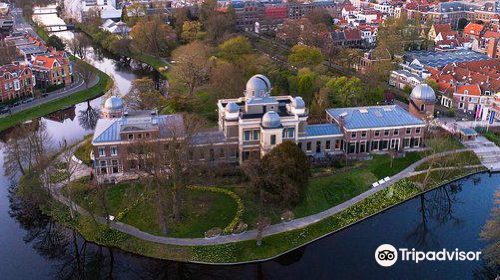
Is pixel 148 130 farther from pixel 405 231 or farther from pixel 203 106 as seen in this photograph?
pixel 405 231

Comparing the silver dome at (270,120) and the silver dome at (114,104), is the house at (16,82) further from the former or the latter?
the silver dome at (270,120)

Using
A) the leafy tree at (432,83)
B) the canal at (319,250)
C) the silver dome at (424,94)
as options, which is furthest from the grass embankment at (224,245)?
the leafy tree at (432,83)

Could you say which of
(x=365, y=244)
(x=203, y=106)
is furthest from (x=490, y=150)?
(x=203, y=106)

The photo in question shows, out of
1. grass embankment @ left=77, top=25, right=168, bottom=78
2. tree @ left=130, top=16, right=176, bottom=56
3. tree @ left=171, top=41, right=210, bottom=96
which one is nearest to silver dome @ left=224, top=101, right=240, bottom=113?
tree @ left=171, top=41, right=210, bottom=96

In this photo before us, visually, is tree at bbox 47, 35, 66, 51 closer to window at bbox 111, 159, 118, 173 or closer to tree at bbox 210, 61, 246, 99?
tree at bbox 210, 61, 246, 99

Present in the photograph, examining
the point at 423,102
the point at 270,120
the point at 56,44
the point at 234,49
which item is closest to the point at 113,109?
the point at 270,120

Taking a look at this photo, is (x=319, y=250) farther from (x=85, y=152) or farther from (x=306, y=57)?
(x=306, y=57)
